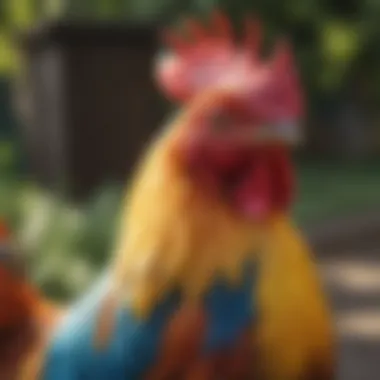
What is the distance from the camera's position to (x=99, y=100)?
585 cm

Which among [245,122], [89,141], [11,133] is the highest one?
[11,133]

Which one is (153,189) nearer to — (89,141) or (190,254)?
(190,254)

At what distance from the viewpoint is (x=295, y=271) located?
2.24 metres

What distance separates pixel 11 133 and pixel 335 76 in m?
3.63

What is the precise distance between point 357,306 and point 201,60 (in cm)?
343

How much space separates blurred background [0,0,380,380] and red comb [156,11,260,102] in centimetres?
57

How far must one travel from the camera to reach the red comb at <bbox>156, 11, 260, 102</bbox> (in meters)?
2.32

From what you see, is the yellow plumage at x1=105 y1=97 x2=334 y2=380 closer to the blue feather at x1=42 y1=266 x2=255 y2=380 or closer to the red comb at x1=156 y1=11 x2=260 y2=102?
the blue feather at x1=42 y1=266 x2=255 y2=380

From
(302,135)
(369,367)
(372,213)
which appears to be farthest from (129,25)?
(302,135)

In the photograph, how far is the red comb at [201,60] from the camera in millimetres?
2318

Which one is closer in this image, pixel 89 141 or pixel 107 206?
pixel 107 206

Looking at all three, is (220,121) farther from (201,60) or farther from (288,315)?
(288,315)

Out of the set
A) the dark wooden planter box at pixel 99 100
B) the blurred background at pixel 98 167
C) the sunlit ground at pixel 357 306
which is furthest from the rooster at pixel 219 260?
the dark wooden planter box at pixel 99 100

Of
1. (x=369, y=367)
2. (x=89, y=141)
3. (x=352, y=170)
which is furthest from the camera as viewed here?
(x=352, y=170)
